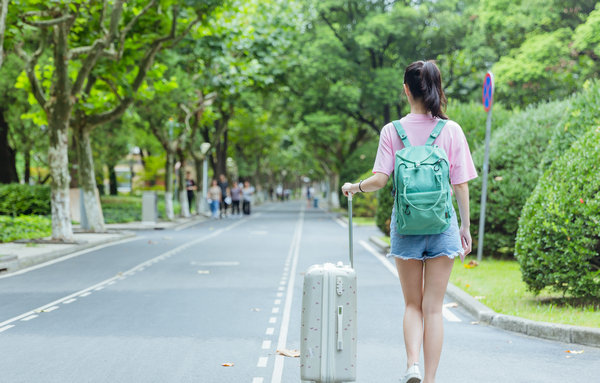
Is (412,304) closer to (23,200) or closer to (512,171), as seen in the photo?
(512,171)

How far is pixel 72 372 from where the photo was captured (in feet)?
19.6

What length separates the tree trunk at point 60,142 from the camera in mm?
18562

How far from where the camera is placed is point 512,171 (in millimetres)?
14484

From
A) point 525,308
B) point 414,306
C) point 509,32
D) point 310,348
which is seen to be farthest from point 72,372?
point 509,32

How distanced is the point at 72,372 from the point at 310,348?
2432 mm

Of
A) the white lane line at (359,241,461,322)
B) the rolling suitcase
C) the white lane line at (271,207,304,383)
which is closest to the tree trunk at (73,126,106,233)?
the white lane line at (271,207,304,383)

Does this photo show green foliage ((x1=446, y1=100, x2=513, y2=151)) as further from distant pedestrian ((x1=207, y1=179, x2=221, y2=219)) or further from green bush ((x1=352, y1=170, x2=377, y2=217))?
distant pedestrian ((x1=207, y1=179, x2=221, y2=219))

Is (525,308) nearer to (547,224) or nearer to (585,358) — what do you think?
(547,224)

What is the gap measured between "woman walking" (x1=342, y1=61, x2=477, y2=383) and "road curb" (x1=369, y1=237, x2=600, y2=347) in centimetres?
304

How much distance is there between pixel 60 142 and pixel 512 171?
A: 36.8 ft

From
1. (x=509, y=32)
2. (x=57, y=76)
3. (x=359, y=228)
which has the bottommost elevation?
(x=359, y=228)

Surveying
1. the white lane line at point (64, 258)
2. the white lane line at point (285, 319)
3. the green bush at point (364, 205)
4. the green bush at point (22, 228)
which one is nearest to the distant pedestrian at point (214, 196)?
the green bush at point (364, 205)

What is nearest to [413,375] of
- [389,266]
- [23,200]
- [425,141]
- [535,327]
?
[425,141]

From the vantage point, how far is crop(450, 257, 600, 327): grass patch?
26.1 feet
